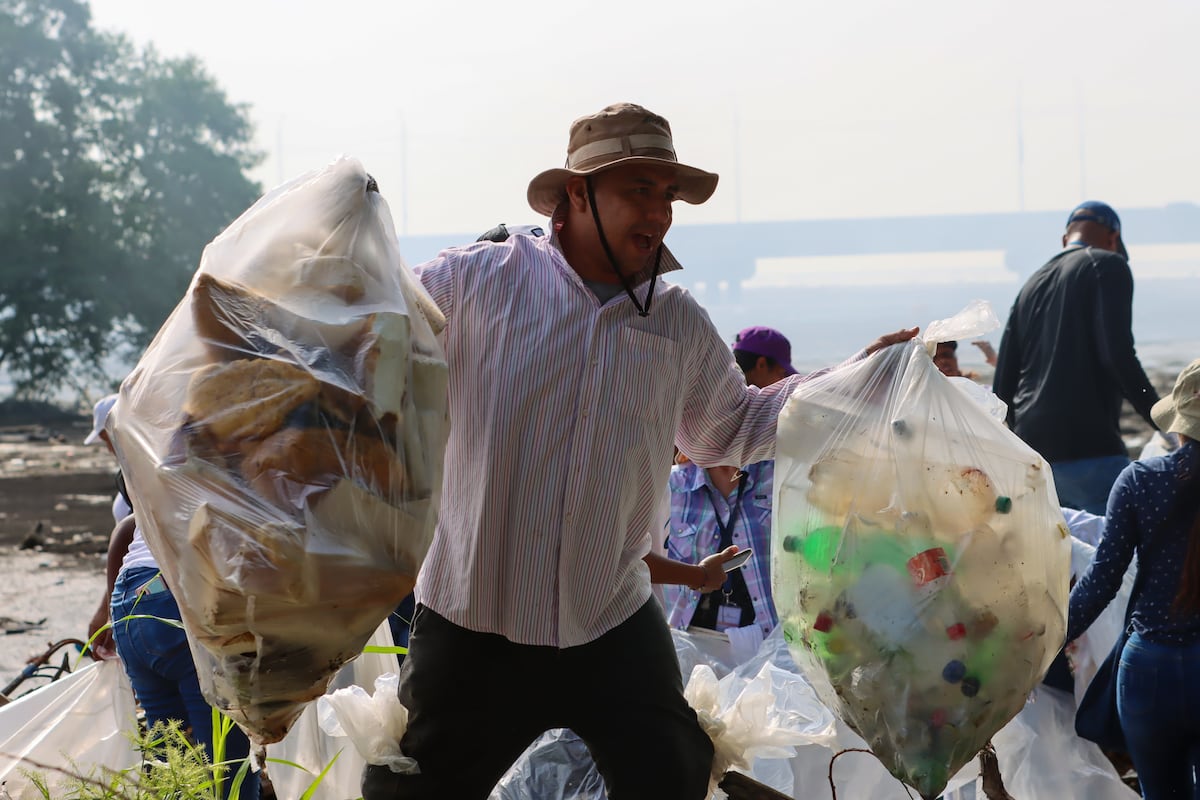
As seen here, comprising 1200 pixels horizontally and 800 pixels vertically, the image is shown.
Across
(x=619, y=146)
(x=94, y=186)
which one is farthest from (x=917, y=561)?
(x=94, y=186)

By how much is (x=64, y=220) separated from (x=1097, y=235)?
2004 cm

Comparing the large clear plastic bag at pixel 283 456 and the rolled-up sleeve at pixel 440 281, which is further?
the rolled-up sleeve at pixel 440 281

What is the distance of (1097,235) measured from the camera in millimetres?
4312

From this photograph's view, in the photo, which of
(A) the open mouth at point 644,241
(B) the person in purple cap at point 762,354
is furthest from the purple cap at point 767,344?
(A) the open mouth at point 644,241

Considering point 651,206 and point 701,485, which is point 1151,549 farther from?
point 651,206

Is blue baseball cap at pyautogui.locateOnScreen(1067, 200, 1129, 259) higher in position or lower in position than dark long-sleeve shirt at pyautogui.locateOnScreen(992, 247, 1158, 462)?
higher

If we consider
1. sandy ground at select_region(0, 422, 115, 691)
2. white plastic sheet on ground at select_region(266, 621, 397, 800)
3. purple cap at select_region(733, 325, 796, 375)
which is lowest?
sandy ground at select_region(0, 422, 115, 691)

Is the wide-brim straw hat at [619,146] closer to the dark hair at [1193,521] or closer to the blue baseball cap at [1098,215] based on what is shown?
the dark hair at [1193,521]

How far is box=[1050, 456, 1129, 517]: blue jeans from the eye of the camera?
4.11 m

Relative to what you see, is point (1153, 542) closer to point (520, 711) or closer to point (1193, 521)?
point (1193, 521)

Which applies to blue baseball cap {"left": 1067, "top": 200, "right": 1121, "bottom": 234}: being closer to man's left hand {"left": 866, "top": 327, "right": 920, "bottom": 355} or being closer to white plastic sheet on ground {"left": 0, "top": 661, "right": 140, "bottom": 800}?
man's left hand {"left": 866, "top": 327, "right": 920, "bottom": 355}

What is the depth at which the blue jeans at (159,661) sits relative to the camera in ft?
9.09

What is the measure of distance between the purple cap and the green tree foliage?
19.2 metres

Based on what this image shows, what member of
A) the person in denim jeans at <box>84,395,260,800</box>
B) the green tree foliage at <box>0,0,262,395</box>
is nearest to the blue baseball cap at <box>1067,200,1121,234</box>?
the person in denim jeans at <box>84,395,260,800</box>
